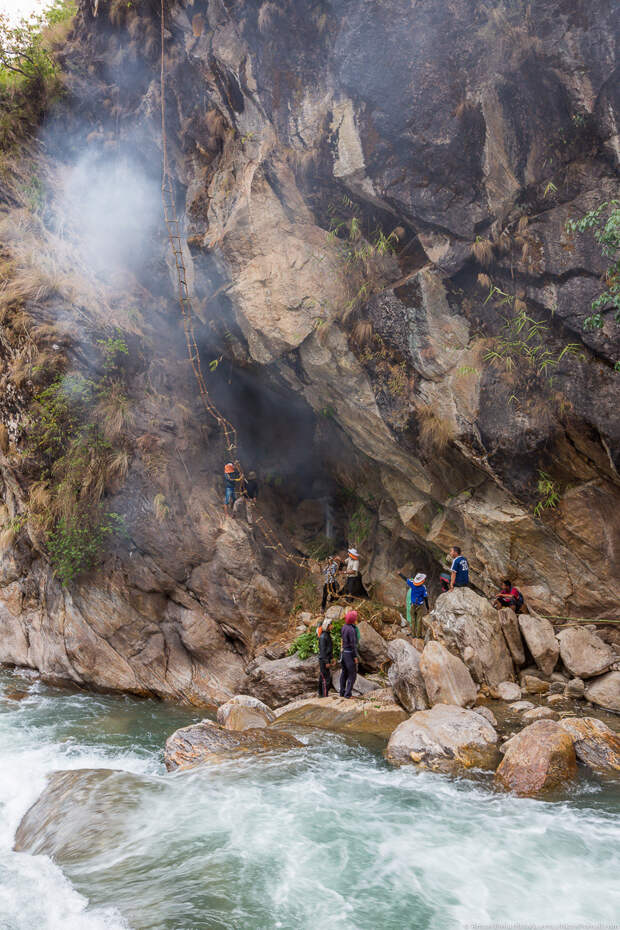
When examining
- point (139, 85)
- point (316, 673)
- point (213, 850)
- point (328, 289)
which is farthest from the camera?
point (139, 85)

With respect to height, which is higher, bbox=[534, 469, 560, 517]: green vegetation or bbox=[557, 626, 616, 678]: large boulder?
bbox=[534, 469, 560, 517]: green vegetation

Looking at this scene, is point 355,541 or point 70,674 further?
point 355,541

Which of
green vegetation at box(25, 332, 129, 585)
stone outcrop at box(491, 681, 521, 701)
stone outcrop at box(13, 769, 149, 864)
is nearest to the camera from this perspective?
stone outcrop at box(13, 769, 149, 864)

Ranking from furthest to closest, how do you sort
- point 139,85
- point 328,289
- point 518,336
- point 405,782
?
point 139,85, point 328,289, point 518,336, point 405,782

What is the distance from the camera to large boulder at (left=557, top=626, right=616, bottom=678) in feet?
27.9

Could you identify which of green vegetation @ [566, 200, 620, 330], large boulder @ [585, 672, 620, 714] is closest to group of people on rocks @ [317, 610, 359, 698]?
large boulder @ [585, 672, 620, 714]

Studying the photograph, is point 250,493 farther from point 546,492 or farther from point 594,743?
point 594,743

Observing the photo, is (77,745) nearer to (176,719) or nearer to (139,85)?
(176,719)

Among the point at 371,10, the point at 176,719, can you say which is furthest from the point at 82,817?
the point at 371,10

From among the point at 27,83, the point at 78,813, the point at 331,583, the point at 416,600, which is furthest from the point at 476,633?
the point at 27,83

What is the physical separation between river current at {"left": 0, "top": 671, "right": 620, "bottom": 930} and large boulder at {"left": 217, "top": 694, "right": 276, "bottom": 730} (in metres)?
1.35

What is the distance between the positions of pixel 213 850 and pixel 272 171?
36.9ft

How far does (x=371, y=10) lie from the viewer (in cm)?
969

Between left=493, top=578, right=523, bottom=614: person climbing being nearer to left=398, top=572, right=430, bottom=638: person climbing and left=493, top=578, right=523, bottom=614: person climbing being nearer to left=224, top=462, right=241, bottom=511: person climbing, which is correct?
left=398, top=572, right=430, bottom=638: person climbing
